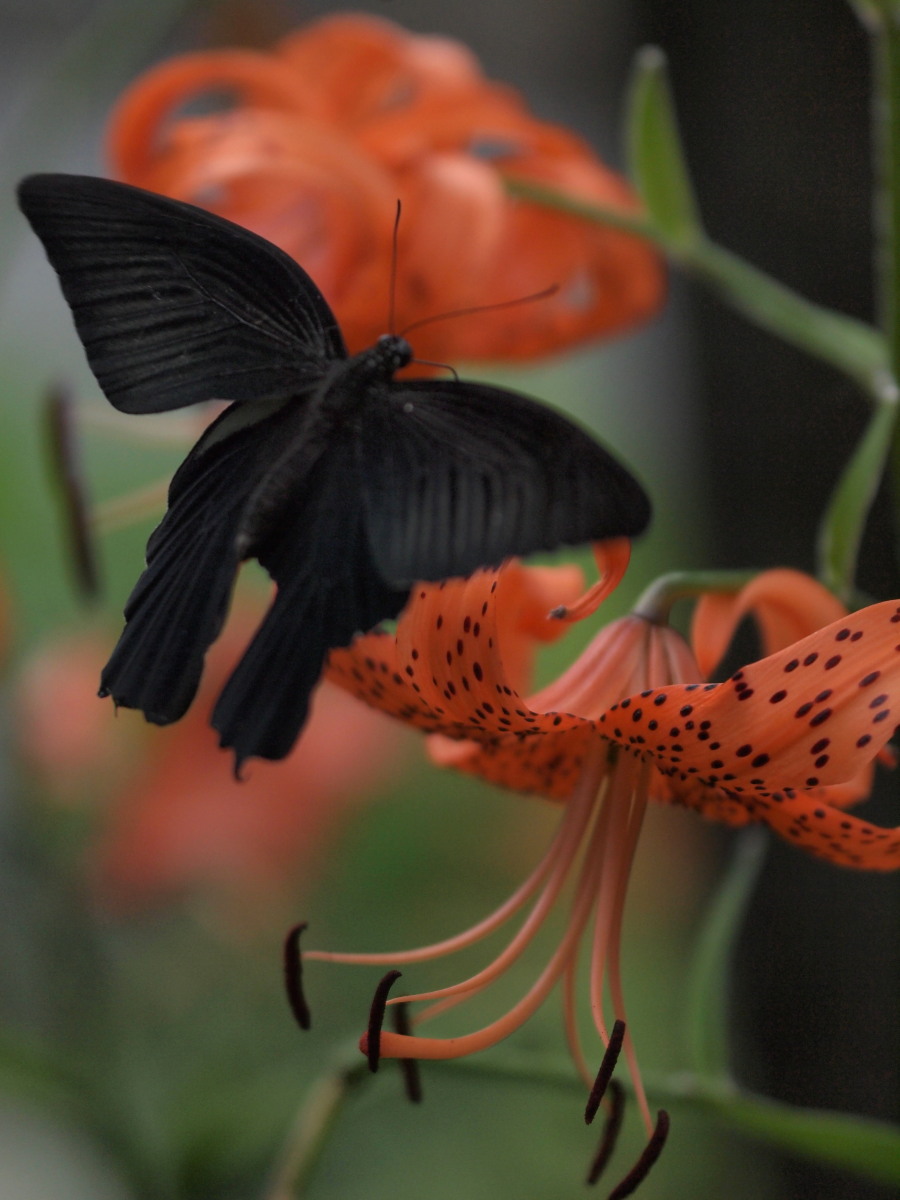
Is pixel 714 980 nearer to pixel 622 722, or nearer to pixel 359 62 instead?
pixel 622 722

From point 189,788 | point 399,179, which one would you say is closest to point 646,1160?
point 399,179

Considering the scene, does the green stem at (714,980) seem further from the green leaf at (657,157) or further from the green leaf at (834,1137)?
the green leaf at (657,157)

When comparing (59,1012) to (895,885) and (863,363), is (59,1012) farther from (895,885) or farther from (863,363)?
(863,363)

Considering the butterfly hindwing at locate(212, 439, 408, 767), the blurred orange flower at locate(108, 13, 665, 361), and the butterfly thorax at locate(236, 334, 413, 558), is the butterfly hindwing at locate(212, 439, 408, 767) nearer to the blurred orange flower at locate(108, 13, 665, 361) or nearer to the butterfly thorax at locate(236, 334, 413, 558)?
the butterfly thorax at locate(236, 334, 413, 558)

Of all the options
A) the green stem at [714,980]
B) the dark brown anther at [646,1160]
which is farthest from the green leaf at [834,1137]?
the dark brown anther at [646,1160]

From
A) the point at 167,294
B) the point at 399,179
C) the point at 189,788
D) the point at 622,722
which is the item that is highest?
the point at 399,179

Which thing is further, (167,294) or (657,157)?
(657,157)

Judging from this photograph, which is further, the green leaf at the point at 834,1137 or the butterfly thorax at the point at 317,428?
the green leaf at the point at 834,1137

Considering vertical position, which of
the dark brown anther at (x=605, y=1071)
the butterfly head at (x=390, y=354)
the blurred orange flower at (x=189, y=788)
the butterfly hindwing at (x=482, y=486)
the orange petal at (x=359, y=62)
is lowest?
the blurred orange flower at (x=189, y=788)
